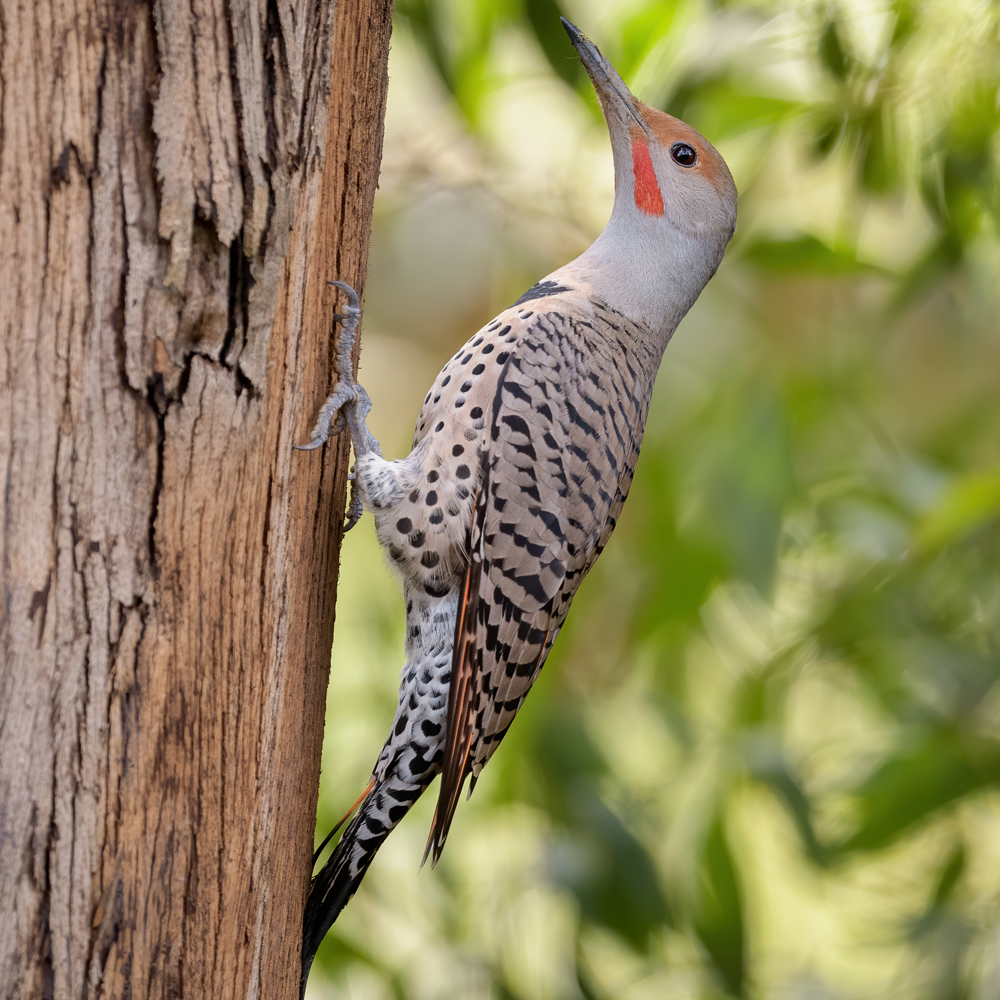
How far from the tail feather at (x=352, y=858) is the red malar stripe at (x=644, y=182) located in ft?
4.06

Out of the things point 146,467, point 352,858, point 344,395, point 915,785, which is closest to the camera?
point 146,467

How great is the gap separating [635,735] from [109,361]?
3.11m

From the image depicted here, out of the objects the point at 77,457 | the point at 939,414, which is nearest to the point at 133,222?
the point at 77,457

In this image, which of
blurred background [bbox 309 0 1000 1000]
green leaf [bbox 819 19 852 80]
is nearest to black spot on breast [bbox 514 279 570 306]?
blurred background [bbox 309 0 1000 1000]

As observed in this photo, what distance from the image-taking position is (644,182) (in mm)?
2318

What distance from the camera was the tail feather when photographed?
66.6 inches

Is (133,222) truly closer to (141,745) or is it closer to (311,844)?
(141,745)

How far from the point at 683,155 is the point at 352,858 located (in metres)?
1.51

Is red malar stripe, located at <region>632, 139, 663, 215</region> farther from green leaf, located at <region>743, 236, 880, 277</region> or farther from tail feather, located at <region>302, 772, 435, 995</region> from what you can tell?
tail feather, located at <region>302, 772, 435, 995</region>

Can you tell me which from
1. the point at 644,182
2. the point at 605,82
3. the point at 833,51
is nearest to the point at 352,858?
the point at 644,182

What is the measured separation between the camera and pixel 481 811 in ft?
10.5

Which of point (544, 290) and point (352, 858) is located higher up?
point (544, 290)

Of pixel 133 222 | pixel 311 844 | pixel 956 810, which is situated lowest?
pixel 311 844

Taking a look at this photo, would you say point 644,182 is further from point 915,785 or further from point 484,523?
point 915,785
